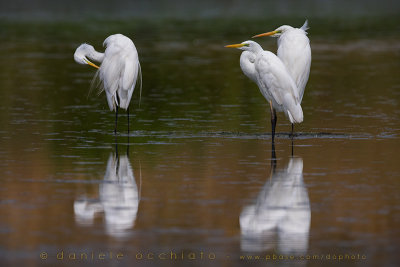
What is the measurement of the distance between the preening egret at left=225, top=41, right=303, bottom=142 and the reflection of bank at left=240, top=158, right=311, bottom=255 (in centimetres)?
314

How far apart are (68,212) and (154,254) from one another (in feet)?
5.51

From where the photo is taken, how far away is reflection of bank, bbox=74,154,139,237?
26.6 feet

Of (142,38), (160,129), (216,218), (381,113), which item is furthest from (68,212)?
(142,38)

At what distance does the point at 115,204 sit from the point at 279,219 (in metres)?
1.64

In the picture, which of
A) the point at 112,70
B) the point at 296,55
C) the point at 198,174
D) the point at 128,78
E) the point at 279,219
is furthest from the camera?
the point at 112,70

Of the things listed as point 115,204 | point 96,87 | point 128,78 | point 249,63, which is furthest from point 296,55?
point 115,204

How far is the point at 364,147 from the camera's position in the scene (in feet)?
40.6

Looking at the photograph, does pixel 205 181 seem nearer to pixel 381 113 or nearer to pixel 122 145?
pixel 122 145

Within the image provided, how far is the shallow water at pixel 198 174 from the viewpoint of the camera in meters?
7.45

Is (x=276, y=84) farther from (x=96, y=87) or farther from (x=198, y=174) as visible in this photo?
(x=96, y=87)

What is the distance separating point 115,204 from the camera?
29.2ft

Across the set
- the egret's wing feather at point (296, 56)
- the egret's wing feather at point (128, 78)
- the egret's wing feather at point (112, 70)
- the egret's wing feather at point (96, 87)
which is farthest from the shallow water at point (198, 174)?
the egret's wing feather at point (296, 56)

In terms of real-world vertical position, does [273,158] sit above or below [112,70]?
below

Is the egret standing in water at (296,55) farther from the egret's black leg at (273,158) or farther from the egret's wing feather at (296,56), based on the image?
the egret's black leg at (273,158)
